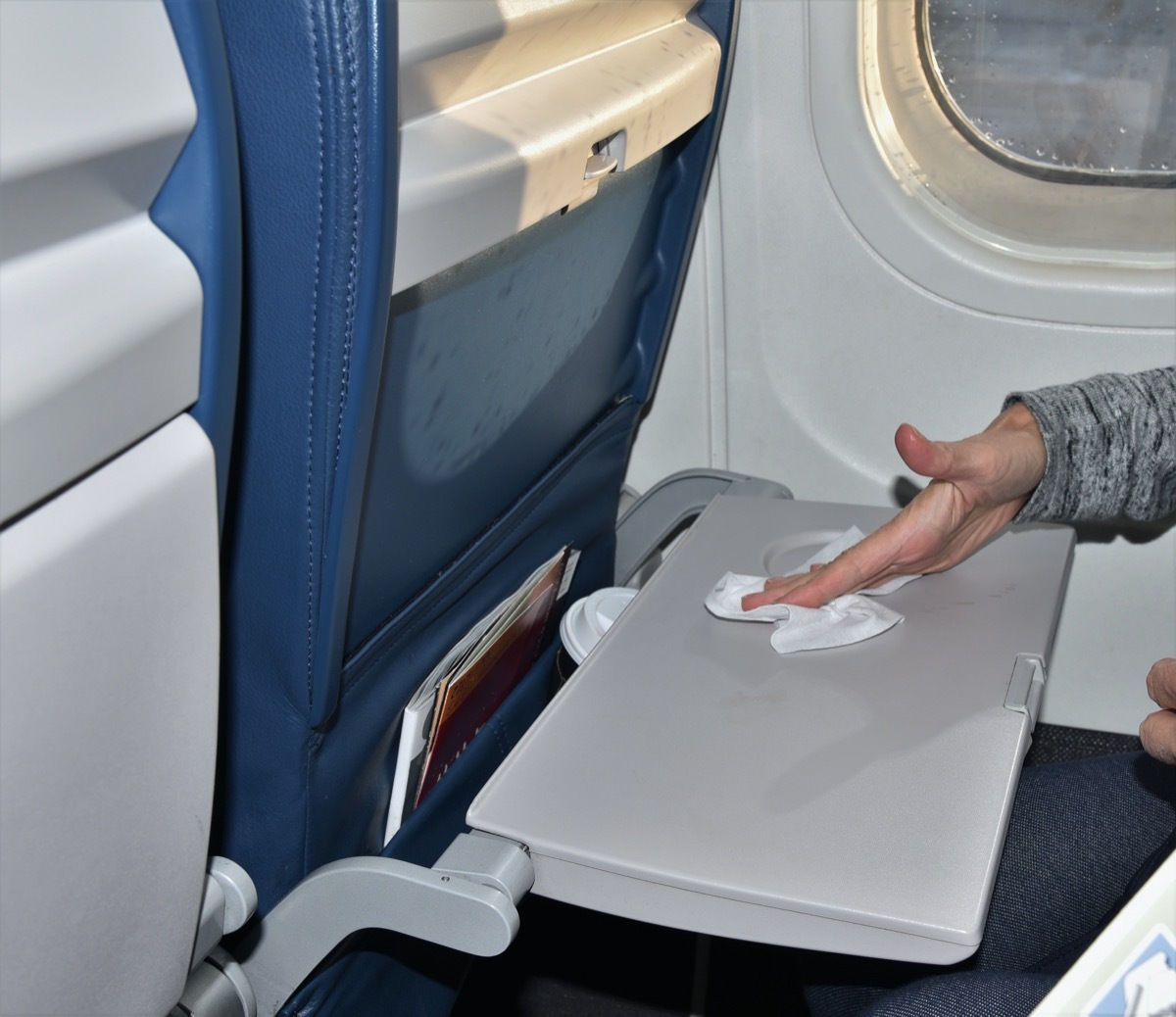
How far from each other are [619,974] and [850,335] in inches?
39.8

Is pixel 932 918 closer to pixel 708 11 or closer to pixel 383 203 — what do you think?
pixel 383 203

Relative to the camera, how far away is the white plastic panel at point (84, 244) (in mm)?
477

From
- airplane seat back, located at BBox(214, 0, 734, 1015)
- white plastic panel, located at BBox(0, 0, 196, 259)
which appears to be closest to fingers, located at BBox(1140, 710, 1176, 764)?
airplane seat back, located at BBox(214, 0, 734, 1015)

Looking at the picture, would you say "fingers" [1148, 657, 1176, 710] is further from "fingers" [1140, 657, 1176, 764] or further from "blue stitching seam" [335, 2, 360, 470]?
"blue stitching seam" [335, 2, 360, 470]

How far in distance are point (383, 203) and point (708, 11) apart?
95 centimetres

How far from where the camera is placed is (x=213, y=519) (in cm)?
63

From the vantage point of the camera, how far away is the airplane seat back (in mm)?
656

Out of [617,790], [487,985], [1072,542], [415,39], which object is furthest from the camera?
[487,985]

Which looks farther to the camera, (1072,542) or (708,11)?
(708,11)

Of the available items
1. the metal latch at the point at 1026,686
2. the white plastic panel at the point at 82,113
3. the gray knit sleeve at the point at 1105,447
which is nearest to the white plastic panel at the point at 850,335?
the gray knit sleeve at the point at 1105,447

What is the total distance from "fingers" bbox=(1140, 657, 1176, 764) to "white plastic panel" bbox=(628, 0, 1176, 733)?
83cm

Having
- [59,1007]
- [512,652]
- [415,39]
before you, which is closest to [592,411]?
[512,652]

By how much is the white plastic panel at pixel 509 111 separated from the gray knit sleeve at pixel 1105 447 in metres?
Result: 0.54

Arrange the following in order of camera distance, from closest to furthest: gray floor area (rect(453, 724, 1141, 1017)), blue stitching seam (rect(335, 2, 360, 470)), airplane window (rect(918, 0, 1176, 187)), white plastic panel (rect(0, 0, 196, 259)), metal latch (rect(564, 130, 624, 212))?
1. white plastic panel (rect(0, 0, 196, 259))
2. blue stitching seam (rect(335, 2, 360, 470))
3. metal latch (rect(564, 130, 624, 212))
4. airplane window (rect(918, 0, 1176, 187))
5. gray floor area (rect(453, 724, 1141, 1017))
